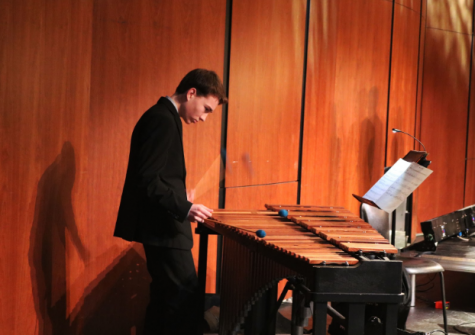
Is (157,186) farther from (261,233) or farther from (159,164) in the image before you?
(261,233)

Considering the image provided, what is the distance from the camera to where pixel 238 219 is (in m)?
2.87

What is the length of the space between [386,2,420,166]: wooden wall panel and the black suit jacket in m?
3.95

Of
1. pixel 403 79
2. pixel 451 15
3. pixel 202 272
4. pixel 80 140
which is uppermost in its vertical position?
pixel 451 15

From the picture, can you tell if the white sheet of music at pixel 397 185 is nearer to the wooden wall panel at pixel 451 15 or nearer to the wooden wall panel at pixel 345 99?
the wooden wall panel at pixel 345 99

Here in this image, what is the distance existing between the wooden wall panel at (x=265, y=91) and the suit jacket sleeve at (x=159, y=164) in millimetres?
1386

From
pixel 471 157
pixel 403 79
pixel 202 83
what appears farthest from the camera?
pixel 471 157

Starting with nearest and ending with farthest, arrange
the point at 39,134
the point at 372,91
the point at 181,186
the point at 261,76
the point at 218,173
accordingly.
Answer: the point at 181,186
the point at 39,134
the point at 218,173
the point at 261,76
the point at 372,91

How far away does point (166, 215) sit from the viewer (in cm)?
268

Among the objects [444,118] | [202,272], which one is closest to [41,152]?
[202,272]

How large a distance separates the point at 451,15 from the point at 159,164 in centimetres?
641

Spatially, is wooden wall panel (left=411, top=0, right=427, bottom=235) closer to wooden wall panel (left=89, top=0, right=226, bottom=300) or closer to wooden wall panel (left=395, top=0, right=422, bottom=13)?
wooden wall panel (left=395, top=0, right=422, bottom=13)

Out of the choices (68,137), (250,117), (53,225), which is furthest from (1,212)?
(250,117)

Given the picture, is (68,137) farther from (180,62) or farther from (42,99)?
(180,62)

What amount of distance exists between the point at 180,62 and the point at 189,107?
913 millimetres
